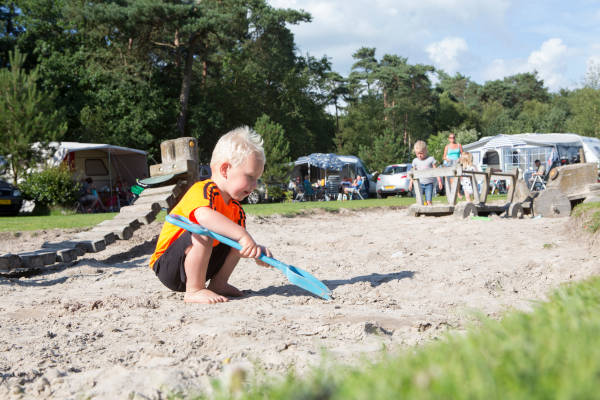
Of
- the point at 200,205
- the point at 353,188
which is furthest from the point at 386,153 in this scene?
the point at 200,205

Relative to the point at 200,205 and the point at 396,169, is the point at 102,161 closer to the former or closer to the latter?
the point at 396,169

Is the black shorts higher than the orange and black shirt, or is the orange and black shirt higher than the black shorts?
the orange and black shirt

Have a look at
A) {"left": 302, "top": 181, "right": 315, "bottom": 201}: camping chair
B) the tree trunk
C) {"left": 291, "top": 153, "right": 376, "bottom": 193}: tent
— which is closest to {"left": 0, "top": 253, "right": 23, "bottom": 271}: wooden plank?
{"left": 302, "top": 181, "right": 315, "bottom": 201}: camping chair

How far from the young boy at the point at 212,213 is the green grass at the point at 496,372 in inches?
89.7

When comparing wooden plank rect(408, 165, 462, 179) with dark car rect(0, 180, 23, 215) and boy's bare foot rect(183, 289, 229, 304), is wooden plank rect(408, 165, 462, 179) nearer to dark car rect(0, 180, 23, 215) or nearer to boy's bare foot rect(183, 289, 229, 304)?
boy's bare foot rect(183, 289, 229, 304)

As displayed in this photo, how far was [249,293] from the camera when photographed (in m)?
4.18

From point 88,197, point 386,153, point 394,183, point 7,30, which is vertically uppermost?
point 7,30

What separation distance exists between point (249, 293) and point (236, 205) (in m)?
0.77

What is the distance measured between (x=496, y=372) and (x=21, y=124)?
66.6ft

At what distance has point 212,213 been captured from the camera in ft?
11.7

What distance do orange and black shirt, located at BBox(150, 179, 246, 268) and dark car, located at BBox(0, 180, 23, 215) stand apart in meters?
14.4

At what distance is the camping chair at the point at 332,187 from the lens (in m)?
25.4

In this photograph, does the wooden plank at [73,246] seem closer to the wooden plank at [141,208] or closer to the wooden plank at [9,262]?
the wooden plank at [9,262]

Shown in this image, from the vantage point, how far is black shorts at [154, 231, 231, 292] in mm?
3764
